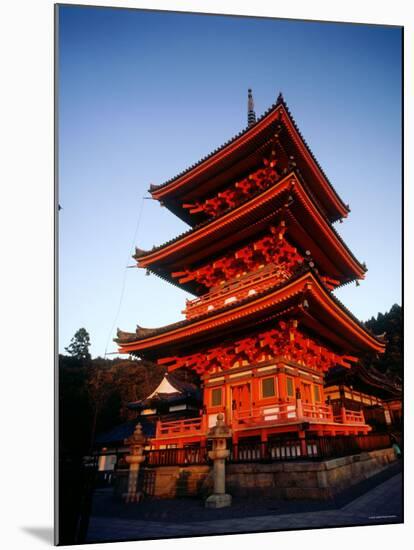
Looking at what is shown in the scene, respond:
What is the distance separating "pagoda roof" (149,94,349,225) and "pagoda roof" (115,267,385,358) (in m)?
3.73

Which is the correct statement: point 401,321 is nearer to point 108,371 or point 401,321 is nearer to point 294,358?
point 294,358

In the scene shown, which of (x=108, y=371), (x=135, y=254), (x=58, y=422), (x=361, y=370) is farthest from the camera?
(x=108, y=371)

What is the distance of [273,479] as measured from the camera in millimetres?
7078

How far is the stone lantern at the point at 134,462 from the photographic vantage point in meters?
7.45

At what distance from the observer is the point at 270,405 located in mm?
8219

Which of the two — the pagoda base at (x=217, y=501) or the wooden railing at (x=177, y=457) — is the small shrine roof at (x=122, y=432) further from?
the pagoda base at (x=217, y=501)

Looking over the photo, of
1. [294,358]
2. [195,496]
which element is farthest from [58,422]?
[294,358]

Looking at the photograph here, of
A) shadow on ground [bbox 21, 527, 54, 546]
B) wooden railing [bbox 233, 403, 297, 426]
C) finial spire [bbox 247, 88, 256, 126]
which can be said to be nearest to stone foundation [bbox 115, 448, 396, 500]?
wooden railing [bbox 233, 403, 297, 426]

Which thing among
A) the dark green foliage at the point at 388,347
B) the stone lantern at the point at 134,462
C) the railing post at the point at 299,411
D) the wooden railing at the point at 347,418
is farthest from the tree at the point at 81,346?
the dark green foliage at the point at 388,347

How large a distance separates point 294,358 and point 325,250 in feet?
10.2

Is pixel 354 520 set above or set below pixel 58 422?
below

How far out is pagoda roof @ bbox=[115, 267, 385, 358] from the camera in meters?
7.61

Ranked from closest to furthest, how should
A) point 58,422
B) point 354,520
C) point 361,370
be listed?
1. point 58,422
2. point 354,520
3. point 361,370

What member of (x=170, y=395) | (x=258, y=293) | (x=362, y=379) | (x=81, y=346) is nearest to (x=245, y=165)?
(x=258, y=293)
